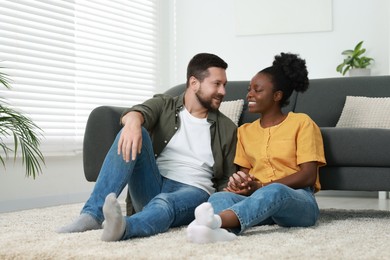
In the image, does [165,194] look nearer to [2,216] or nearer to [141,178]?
[141,178]

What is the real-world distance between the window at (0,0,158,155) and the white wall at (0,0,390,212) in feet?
0.87

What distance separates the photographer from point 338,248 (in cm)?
203

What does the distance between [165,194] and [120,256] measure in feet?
1.92

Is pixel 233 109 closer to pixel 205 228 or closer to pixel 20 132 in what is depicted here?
pixel 20 132

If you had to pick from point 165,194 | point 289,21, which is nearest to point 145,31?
point 289,21

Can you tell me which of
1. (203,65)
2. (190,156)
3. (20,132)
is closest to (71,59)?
(20,132)

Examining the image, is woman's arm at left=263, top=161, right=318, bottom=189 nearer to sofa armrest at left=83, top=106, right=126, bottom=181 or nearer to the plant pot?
sofa armrest at left=83, top=106, right=126, bottom=181

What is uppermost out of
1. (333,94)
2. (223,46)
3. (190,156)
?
(223,46)

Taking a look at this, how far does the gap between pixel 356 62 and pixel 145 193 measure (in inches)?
142

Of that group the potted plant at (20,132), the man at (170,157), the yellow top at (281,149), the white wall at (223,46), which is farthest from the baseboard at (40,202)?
the yellow top at (281,149)

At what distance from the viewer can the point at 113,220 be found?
205 cm

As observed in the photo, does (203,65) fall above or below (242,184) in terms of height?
above

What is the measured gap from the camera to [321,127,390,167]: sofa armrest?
305cm

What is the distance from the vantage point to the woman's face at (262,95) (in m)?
2.74
